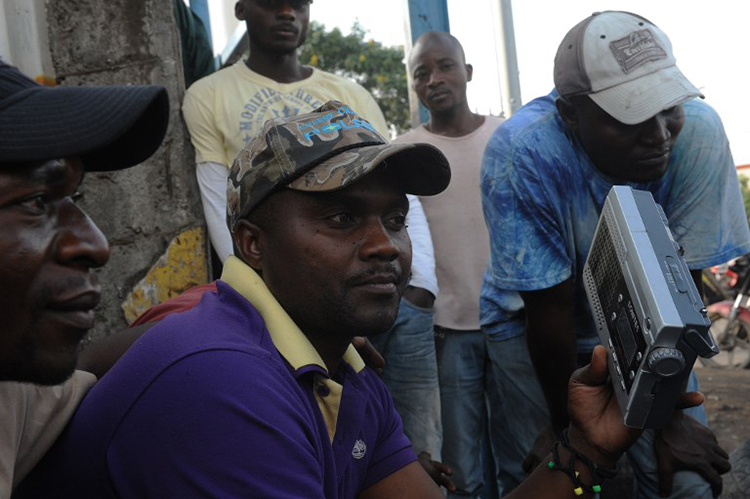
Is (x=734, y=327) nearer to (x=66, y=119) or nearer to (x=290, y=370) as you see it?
(x=290, y=370)

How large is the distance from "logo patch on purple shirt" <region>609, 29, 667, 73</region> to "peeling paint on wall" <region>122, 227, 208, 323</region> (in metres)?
1.67

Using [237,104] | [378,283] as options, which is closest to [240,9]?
[237,104]

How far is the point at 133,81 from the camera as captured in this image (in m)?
3.26

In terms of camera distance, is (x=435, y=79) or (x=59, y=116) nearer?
(x=59, y=116)

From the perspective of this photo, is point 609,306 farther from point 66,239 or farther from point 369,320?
point 66,239

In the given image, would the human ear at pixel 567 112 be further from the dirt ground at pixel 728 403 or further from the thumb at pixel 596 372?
the dirt ground at pixel 728 403

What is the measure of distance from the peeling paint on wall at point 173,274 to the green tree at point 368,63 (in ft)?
29.2

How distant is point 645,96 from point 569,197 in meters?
0.40

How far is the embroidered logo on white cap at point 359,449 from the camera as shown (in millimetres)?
1863

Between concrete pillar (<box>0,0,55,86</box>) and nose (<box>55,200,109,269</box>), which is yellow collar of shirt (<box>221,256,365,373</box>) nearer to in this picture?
nose (<box>55,200,109,269</box>)

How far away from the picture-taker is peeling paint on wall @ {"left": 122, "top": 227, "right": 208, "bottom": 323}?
10.5 ft

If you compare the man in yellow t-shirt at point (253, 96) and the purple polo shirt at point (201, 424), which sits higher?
the man in yellow t-shirt at point (253, 96)

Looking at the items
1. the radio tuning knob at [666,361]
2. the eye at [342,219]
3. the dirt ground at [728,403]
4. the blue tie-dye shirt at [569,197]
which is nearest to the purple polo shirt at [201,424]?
the eye at [342,219]

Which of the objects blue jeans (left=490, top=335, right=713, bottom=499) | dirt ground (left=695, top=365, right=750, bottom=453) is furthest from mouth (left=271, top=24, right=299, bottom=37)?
dirt ground (left=695, top=365, right=750, bottom=453)
